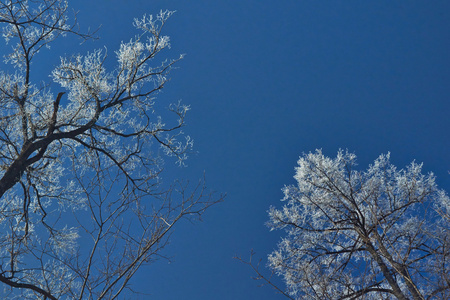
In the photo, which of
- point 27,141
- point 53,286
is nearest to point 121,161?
point 27,141

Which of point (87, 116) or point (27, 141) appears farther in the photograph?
point (87, 116)

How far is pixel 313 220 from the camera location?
11.1 meters

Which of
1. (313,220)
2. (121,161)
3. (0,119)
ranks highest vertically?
(313,220)

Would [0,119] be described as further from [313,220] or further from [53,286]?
[313,220]

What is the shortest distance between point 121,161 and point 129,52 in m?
2.13

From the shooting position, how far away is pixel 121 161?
7348 millimetres

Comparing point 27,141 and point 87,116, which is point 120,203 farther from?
point 87,116

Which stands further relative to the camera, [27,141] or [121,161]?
[121,161]

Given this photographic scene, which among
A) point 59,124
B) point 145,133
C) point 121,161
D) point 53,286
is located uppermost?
point 145,133

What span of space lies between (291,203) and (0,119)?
8.41 metres

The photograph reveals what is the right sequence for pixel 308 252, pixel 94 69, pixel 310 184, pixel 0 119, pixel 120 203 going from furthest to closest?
pixel 310 184
pixel 308 252
pixel 94 69
pixel 0 119
pixel 120 203

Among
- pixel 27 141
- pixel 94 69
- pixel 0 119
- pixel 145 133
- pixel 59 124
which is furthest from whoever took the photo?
pixel 145 133

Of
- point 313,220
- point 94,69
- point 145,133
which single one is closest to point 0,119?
point 94,69

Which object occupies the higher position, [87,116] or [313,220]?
[313,220]
